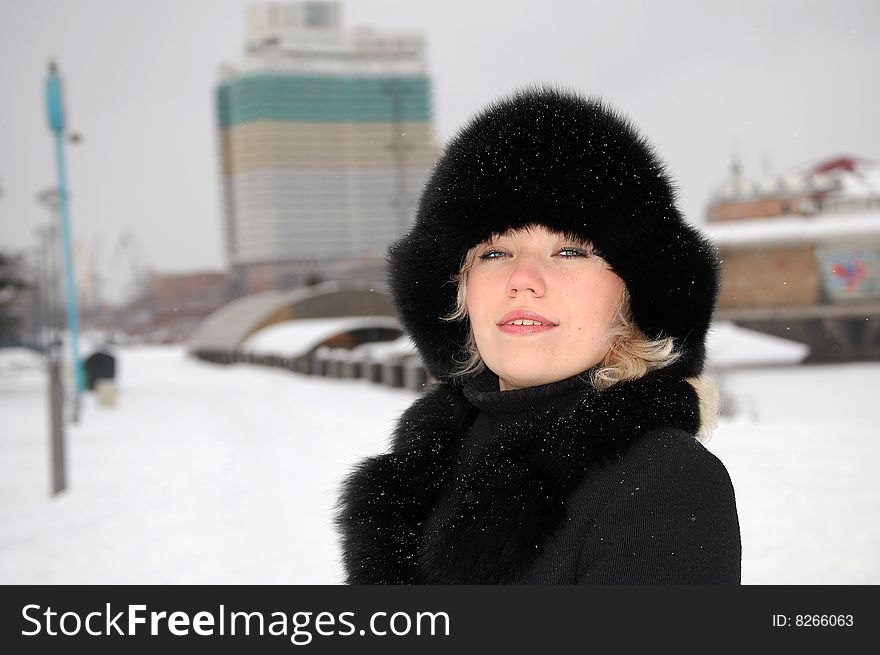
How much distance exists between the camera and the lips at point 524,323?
168 centimetres

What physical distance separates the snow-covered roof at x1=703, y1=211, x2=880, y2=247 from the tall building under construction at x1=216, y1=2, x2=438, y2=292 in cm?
955

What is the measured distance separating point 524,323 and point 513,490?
0.33m

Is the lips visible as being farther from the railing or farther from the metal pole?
the railing

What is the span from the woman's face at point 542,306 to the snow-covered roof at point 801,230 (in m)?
19.5

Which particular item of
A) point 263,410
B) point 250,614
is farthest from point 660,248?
point 263,410

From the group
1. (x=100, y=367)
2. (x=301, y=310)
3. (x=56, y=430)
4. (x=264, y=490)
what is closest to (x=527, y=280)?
(x=264, y=490)

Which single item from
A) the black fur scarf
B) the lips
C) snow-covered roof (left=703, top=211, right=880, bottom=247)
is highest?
the lips

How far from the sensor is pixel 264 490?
7273 millimetres

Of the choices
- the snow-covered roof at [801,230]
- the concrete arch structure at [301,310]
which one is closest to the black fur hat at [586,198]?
the snow-covered roof at [801,230]

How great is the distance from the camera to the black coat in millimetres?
1453

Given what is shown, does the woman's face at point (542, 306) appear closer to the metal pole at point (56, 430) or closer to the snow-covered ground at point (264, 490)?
the snow-covered ground at point (264, 490)

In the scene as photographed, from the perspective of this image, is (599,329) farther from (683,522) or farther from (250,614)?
(250,614)

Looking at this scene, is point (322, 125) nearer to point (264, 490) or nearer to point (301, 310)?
point (264, 490)

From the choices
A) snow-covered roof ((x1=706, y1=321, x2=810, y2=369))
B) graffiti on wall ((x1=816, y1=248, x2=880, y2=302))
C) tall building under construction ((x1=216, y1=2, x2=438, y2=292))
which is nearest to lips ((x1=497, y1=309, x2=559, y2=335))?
tall building under construction ((x1=216, y1=2, x2=438, y2=292))
